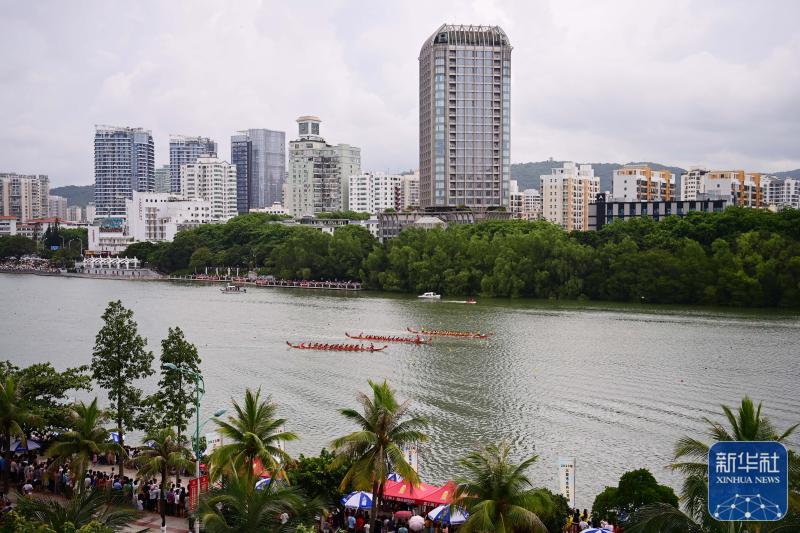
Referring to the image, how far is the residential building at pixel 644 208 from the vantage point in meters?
77.9

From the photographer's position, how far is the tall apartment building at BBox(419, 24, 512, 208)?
9281 cm

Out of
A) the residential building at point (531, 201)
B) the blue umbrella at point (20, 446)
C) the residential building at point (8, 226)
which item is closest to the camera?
the blue umbrella at point (20, 446)

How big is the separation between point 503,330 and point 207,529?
1323 inches

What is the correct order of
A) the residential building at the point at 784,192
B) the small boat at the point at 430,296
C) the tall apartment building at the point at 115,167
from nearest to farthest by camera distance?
1. the small boat at the point at 430,296
2. the residential building at the point at 784,192
3. the tall apartment building at the point at 115,167

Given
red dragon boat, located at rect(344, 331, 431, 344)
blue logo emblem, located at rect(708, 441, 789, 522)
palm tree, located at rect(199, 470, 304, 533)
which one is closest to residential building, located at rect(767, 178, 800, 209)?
red dragon boat, located at rect(344, 331, 431, 344)

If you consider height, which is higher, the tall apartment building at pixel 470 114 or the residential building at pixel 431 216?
the tall apartment building at pixel 470 114

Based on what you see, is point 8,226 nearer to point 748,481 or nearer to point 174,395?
point 174,395

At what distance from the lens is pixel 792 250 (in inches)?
2008

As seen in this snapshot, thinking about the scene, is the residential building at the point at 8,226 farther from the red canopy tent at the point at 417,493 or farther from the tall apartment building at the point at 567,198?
the red canopy tent at the point at 417,493

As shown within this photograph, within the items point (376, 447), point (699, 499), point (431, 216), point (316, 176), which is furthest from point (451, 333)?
point (316, 176)

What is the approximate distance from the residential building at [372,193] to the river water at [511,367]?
7552 centimetres

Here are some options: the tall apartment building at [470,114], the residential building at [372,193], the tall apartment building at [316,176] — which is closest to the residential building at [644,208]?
the tall apartment building at [470,114]

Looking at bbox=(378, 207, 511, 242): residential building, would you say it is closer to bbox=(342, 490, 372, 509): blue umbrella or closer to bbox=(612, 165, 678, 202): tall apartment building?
bbox=(612, 165, 678, 202): tall apartment building

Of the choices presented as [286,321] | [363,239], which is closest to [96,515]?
[286,321]
